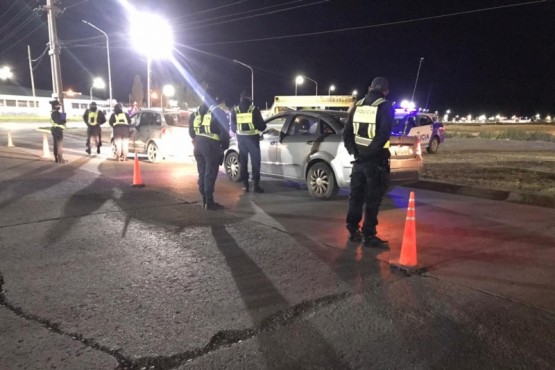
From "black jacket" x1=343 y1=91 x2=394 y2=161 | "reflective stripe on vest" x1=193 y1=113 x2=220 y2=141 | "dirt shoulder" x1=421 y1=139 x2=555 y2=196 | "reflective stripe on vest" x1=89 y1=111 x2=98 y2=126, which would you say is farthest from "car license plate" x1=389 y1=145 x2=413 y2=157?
"reflective stripe on vest" x1=89 y1=111 x2=98 y2=126

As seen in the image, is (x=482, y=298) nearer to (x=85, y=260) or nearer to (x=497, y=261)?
(x=497, y=261)

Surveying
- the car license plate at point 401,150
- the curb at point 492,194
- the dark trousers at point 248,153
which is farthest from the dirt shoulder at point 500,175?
the dark trousers at point 248,153

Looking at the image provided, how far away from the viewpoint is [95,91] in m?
118

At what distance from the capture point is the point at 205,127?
7383 mm

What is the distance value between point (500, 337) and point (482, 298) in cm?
72

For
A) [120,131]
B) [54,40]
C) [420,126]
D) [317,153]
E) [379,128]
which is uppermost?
[54,40]

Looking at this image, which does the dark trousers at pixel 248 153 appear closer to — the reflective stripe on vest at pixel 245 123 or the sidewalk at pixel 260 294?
the reflective stripe on vest at pixel 245 123

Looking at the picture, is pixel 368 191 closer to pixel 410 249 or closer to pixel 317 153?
pixel 410 249

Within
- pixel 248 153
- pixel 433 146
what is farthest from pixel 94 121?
pixel 433 146

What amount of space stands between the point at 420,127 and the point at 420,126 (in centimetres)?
10

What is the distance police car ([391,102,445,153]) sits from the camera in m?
18.0

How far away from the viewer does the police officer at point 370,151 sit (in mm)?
A: 5293

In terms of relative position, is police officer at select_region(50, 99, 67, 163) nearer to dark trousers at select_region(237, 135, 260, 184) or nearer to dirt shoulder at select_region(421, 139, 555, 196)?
dark trousers at select_region(237, 135, 260, 184)

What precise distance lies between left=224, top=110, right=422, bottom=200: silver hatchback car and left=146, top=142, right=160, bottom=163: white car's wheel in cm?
517
